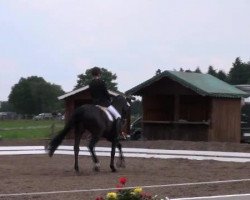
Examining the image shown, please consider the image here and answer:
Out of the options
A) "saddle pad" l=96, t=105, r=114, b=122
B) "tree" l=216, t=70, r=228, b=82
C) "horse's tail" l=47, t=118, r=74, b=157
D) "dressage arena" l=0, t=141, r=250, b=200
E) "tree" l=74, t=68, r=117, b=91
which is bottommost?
"dressage arena" l=0, t=141, r=250, b=200

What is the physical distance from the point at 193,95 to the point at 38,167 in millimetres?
14694

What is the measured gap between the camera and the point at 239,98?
3284 centimetres

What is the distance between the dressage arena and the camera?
12.2m

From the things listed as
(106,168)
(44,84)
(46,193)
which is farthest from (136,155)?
(44,84)

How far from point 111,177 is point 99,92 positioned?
7.25 feet

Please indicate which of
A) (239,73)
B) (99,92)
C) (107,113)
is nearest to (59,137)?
(107,113)

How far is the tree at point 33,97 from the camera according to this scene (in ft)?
393

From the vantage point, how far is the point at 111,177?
15484 mm

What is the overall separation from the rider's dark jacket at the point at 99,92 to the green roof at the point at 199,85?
46.0 ft

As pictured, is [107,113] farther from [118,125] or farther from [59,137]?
[59,137]

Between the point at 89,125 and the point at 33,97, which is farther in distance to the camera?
the point at 33,97

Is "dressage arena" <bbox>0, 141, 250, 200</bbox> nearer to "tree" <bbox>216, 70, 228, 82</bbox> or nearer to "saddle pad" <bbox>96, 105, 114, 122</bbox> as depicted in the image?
"saddle pad" <bbox>96, 105, 114, 122</bbox>

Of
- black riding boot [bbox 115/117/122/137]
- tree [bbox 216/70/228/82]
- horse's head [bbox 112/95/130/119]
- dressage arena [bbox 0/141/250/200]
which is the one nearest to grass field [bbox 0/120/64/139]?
dressage arena [bbox 0/141/250/200]

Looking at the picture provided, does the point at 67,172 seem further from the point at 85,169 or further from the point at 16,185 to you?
the point at 16,185
